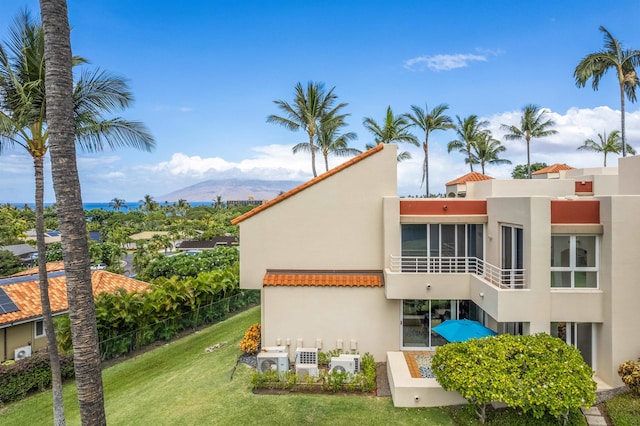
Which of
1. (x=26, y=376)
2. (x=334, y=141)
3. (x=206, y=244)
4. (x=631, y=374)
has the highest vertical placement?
(x=334, y=141)

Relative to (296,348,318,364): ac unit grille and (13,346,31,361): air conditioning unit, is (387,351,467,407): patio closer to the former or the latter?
(296,348,318,364): ac unit grille

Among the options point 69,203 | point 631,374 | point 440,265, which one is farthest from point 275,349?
point 631,374

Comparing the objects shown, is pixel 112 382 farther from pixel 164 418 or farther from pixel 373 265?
pixel 373 265

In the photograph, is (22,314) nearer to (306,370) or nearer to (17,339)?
(17,339)

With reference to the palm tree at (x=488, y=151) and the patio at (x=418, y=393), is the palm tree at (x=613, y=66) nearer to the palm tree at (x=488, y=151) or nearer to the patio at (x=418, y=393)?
the patio at (x=418, y=393)

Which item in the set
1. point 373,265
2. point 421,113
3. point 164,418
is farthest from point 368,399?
point 421,113

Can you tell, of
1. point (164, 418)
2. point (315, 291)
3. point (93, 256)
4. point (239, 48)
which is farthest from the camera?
point (93, 256)
